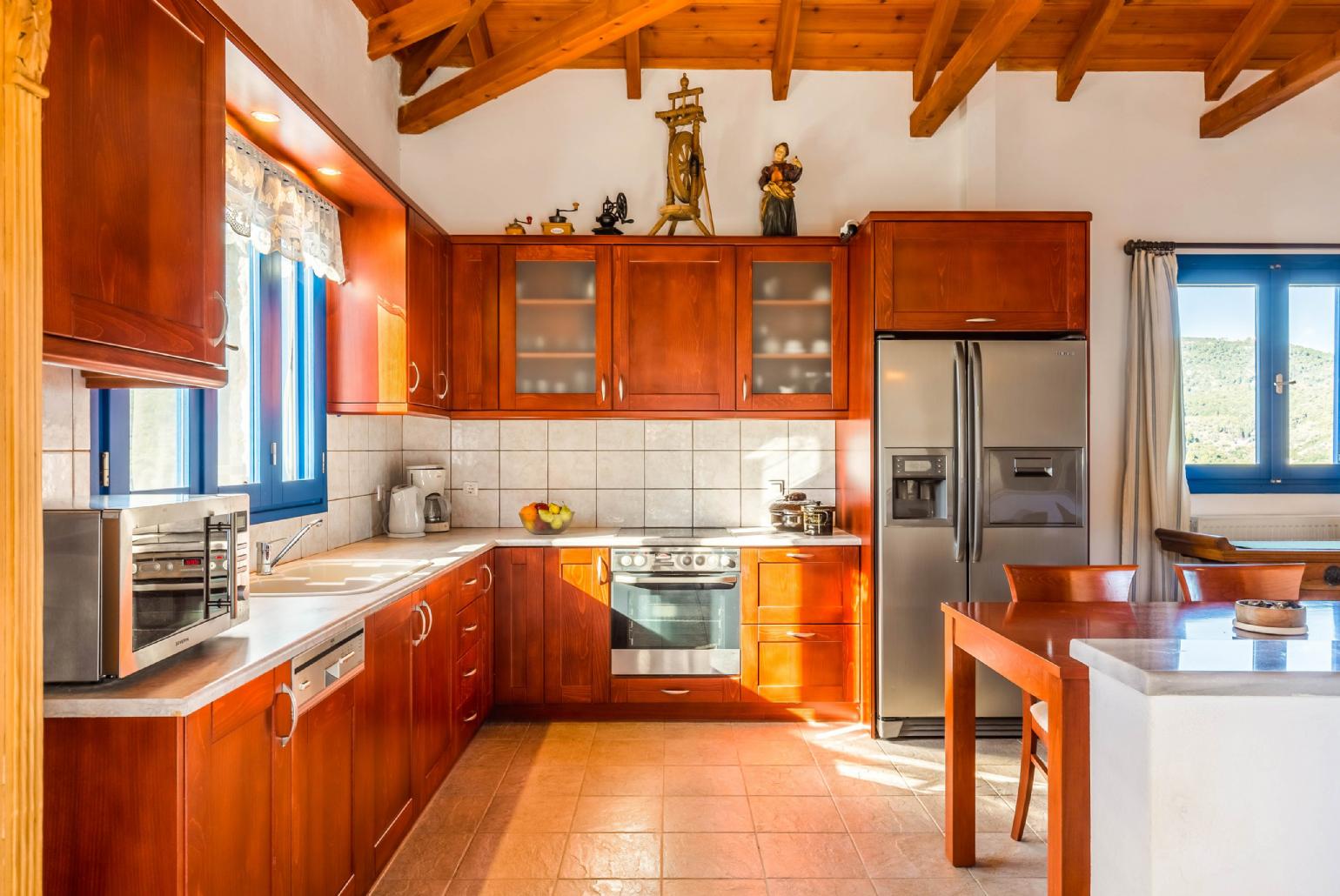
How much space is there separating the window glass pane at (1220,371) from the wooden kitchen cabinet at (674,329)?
2417mm

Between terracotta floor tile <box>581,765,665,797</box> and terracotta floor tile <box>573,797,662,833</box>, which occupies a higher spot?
terracotta floor tile <box>581,765,665,797</box>

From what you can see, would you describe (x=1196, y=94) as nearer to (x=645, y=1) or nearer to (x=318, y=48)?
(x=645, y=1)

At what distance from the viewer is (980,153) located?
12.8 feet

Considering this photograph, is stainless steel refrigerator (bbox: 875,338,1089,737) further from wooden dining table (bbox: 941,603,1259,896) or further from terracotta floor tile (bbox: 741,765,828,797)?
wooden dining table (bbox: 941,603,1259,896)

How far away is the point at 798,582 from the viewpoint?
3.59 metres

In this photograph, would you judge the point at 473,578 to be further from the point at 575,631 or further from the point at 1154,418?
the point at 1154,418

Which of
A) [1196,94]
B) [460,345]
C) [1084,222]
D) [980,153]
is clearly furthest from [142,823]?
[1196,94]

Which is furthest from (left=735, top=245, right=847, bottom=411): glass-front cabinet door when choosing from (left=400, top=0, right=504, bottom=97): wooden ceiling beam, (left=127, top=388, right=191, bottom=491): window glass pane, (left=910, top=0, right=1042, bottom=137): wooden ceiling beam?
(left=127, top=388, right=191, bottom=491): window glass pane

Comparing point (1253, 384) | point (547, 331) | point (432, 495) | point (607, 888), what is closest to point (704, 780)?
point (607, 888)

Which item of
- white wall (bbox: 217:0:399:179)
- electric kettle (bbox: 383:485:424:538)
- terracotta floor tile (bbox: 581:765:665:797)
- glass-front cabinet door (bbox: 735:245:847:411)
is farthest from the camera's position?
glass-front cabinet door (bbox: 735:245:847:411)

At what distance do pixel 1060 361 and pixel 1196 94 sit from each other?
1933 mm

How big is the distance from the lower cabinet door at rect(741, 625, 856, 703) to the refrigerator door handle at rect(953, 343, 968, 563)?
0.66m

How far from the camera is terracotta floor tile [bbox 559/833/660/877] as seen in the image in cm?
238

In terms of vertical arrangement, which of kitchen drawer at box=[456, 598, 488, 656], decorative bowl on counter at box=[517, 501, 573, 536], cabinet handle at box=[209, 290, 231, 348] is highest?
cabinet handle at box=[209, 290, 231, 348]
